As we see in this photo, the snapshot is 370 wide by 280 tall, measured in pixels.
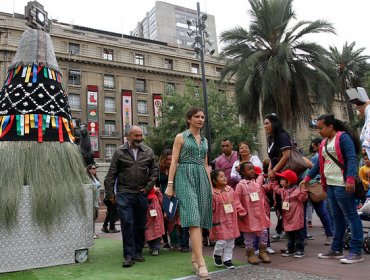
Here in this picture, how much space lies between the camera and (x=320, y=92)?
15156 mm

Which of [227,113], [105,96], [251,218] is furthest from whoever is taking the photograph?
[105,96]

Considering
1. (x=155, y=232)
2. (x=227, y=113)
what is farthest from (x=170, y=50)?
(x=155, y=232)

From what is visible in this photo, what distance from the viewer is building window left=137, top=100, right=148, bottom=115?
3981cm

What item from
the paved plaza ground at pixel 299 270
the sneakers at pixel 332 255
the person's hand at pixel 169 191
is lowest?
the paved plaza ground at pixel 299 270

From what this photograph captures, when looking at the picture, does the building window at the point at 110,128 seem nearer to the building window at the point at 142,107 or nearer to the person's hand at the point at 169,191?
the building window at the point at 142,107

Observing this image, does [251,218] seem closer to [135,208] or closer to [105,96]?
[135,208]

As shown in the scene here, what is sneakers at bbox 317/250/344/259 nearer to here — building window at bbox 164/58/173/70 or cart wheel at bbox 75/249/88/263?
cart wheel at bbox 75/249/88/263

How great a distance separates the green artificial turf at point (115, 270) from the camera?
4012 millimetres

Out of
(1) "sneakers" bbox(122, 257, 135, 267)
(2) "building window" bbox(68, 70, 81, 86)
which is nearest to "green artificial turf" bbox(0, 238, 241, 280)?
(1) "sneakers" bbox(122, 257, 135, 267)

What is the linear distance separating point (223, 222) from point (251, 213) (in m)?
0.47

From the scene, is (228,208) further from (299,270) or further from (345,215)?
(345,215)

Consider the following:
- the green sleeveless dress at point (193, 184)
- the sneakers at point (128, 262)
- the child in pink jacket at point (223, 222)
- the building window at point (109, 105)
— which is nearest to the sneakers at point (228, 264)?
the child in pink jacket at point (223, 222)

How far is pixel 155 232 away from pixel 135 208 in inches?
30.1

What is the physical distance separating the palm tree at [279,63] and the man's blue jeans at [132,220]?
10.4m
